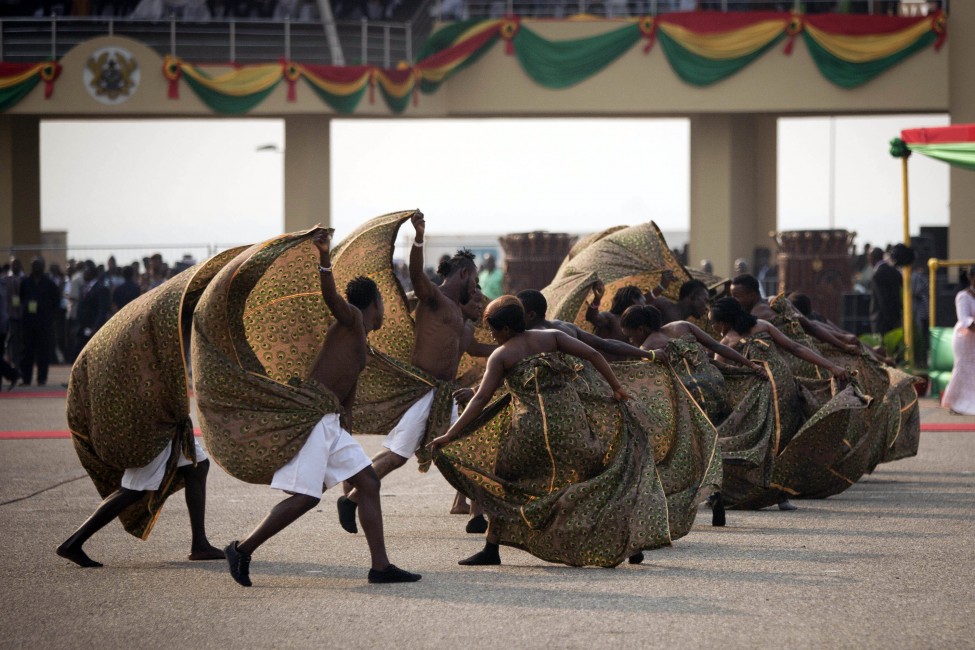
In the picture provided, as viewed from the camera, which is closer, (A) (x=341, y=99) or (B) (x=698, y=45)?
(A) (x=341, y=99)

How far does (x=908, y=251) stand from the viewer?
17391 mm

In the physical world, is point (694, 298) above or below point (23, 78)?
below

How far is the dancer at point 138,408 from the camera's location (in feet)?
24.8

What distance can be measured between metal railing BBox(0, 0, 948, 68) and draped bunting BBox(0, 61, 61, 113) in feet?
2.94

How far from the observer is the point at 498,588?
→ 22.5 ft

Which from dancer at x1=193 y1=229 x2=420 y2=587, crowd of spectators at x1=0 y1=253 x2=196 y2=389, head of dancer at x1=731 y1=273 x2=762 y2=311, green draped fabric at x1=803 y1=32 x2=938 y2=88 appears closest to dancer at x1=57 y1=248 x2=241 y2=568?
dancer at x1=193 y1=229 x2=420 y2=587

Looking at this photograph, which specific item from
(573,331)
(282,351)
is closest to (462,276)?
(573,331)

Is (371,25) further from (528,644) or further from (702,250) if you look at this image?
(528,644)

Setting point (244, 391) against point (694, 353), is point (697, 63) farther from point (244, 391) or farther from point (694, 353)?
point (244, 391)

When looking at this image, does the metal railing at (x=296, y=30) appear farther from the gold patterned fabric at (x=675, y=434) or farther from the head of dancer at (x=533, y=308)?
the head of dancer at (x=533, y=308)

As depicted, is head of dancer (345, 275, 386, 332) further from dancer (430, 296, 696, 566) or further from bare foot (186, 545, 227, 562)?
bare foot (186, 545, 227, 562)

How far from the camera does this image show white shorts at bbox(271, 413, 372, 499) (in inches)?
273

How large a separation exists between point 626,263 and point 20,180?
18.8 metres

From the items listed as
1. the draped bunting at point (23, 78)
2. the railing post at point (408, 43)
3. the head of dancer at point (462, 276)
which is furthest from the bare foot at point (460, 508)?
the draped bunting at point (23, 78)
